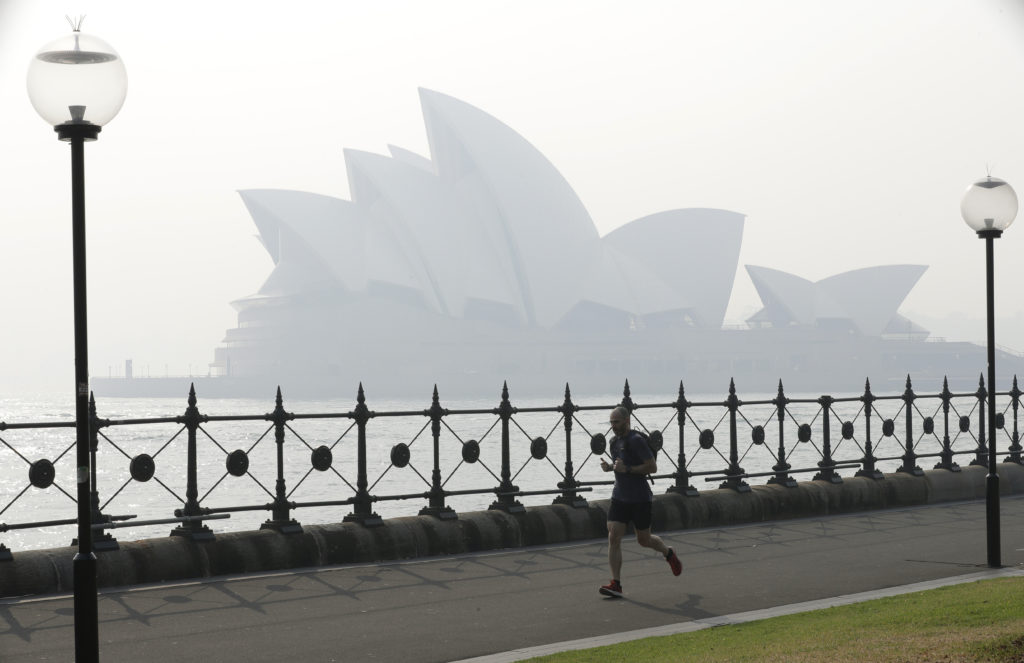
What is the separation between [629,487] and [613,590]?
2.79 feet

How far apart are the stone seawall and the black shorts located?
2340 millimetres

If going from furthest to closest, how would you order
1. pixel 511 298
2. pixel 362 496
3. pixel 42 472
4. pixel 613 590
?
pixel 511 298
pixel 362 496
pixel 42 472
pixel 613 590

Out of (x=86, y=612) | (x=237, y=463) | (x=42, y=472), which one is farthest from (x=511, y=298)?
(x=86, y=612)

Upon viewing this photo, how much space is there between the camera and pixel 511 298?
372 feet

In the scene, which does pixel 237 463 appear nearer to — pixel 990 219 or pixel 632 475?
pixel 632 475

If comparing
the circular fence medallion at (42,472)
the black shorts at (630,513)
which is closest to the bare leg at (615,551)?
the black shorts at (630,513)

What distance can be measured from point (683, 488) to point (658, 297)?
10976 cm

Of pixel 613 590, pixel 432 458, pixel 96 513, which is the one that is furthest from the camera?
Answer: pixel 432 458

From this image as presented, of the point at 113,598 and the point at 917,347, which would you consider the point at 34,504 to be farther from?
the point at 917,347

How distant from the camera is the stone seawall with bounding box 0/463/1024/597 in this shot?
929 centimetres

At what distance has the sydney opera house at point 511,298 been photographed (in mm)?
95750

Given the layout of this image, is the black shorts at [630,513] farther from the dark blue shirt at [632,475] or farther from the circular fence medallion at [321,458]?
the circular fence medallion at [321,458]

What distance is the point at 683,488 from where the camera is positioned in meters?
13.8

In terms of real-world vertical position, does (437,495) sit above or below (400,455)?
below
